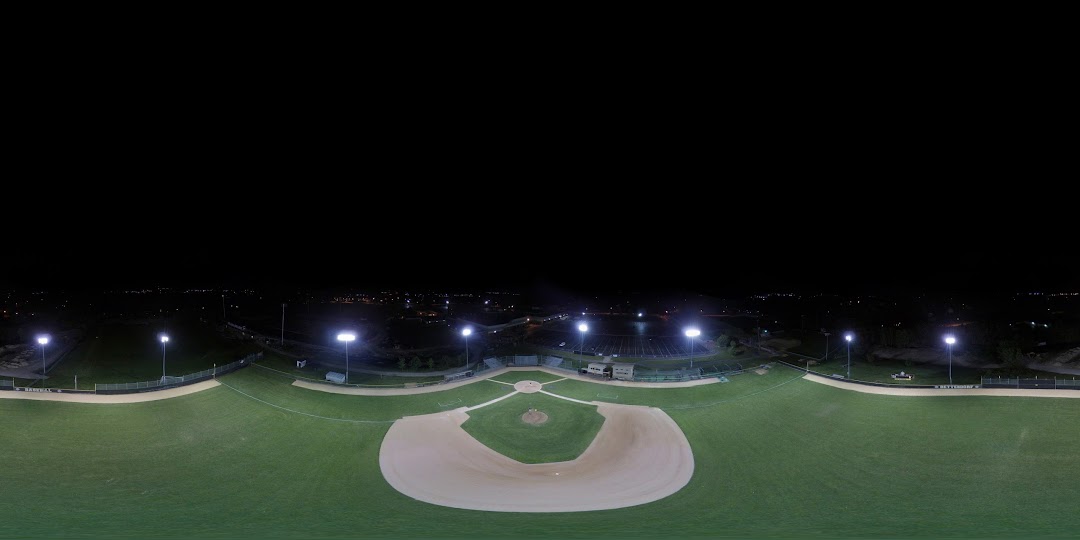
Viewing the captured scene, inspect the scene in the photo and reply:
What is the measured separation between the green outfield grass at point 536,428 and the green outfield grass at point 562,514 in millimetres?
3895

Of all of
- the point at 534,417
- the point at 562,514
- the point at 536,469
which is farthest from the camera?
the point at 534,417

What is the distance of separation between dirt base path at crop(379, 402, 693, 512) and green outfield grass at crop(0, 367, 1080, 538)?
703 mm

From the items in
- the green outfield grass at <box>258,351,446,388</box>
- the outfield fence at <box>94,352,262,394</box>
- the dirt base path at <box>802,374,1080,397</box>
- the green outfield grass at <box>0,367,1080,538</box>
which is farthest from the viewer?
the green outfield grass at <box>258,351,446,388</box>

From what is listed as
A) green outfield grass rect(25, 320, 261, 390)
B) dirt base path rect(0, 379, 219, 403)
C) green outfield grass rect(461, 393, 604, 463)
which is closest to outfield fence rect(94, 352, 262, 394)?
dirt base path rect(0, 379, 219, 403)

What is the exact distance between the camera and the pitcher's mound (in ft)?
74.9

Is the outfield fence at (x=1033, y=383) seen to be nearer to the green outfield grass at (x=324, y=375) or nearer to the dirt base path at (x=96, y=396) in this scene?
the green outfield grass at (x=324, y=375)

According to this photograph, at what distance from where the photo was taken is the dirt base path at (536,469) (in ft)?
50.0

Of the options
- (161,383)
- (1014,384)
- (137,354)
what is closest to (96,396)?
(161,383)

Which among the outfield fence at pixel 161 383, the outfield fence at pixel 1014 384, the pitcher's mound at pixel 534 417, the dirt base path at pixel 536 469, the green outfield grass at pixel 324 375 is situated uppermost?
the outfield fence at pixel 1014 384

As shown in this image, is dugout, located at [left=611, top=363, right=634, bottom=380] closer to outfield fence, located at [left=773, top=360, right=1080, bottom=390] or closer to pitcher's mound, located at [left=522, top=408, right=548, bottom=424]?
pitcher's mound, located at [left=522, top=408, right=548, bottom=424]

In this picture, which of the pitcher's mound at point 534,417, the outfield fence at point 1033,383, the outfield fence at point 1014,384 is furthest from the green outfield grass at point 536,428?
the outfield fence at point 1033,383

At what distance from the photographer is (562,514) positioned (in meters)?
13.9

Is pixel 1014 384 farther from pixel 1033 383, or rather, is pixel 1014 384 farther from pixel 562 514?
pixel 562 514

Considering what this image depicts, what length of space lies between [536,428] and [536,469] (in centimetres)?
416
